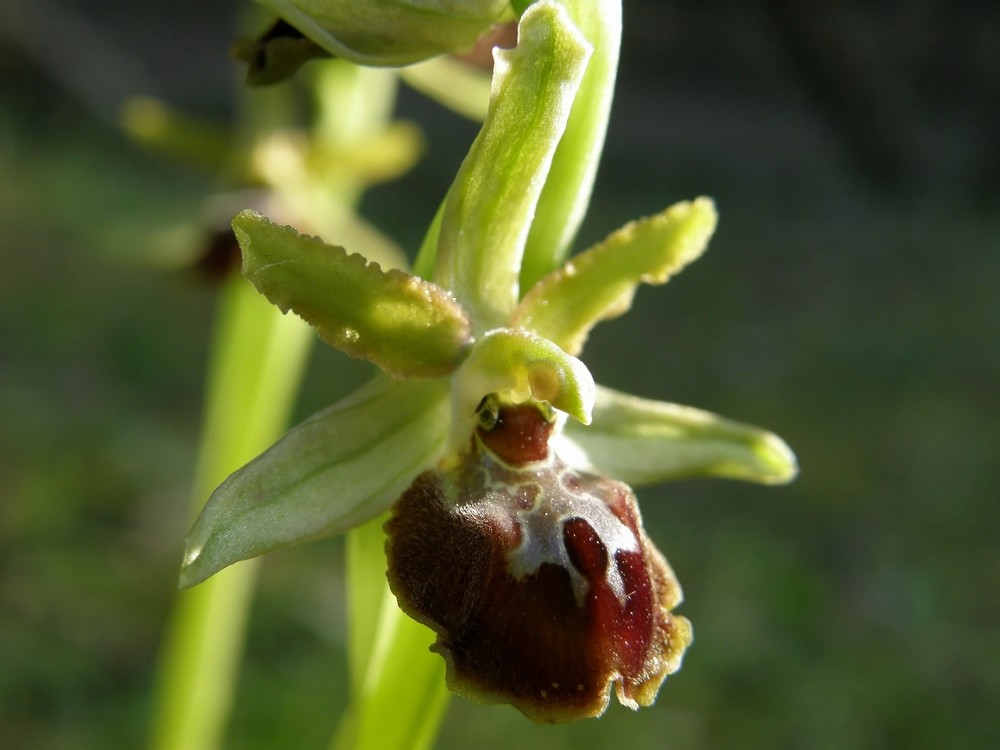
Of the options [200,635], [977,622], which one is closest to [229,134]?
[200,635]

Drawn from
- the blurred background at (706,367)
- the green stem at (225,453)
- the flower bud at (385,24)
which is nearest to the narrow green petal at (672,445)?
the flower bud at (385,24)

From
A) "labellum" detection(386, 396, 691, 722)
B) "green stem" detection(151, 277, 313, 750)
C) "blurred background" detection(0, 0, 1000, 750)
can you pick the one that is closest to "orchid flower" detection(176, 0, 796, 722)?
"labellum" detection(386, 396, 691, 722)

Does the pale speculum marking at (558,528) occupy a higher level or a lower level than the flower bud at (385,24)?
lower

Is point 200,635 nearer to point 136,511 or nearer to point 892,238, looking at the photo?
point 136,511

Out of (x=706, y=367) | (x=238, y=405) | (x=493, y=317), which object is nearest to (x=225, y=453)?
(x=238, y=405)

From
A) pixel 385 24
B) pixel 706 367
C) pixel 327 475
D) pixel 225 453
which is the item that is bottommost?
pixel 706 367

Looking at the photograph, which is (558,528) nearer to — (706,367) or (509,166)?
(509,166)

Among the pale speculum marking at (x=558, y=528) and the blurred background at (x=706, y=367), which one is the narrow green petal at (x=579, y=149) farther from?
the blurred background at (x=706, y=367)
